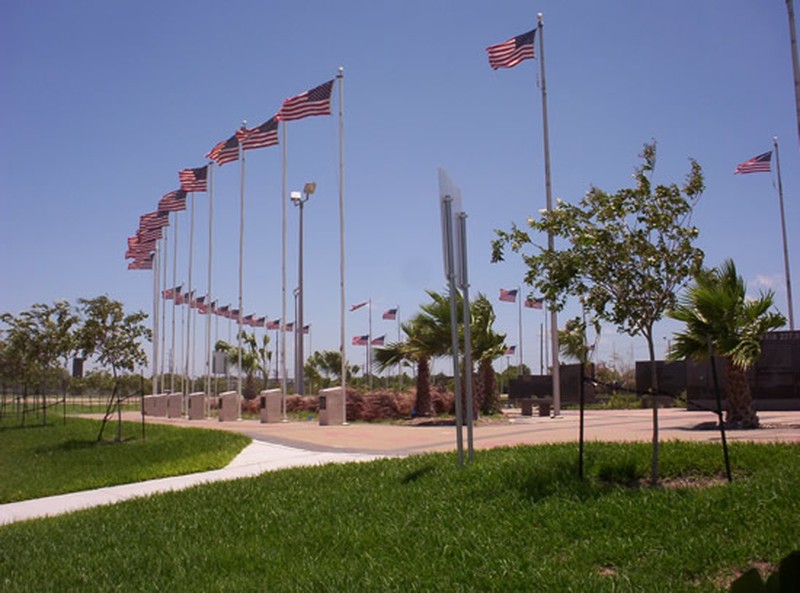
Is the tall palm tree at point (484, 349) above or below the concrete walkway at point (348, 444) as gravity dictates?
above

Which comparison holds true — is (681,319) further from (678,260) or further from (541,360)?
(541,360)

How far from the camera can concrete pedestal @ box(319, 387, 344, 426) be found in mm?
23672

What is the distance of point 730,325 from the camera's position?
47.6 feet

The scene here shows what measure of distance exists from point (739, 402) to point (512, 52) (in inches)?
494

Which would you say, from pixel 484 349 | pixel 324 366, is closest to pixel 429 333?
pixel 484 349

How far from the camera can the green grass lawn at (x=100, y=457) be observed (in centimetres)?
1347

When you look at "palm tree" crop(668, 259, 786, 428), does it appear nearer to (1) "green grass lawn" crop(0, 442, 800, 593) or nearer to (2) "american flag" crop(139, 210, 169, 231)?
(1) "green grass lawn" crop(0, 442, 800, 593)

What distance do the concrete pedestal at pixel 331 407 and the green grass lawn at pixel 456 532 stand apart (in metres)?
14.0

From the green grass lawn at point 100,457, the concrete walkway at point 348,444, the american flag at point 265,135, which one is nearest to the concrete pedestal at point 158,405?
the green grass lawn at point 100,457

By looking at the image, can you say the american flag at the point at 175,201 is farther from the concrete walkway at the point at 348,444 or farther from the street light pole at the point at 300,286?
the concrete walkway at the point at 348,444

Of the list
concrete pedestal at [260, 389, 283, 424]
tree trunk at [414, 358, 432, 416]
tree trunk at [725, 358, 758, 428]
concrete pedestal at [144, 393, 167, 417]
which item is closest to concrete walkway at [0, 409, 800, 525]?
tree trunk at [725, 358, 758, 428]

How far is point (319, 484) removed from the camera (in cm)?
945

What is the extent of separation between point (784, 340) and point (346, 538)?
2060 cm

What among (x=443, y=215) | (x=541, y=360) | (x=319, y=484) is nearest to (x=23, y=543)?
(x=319, y=484)
